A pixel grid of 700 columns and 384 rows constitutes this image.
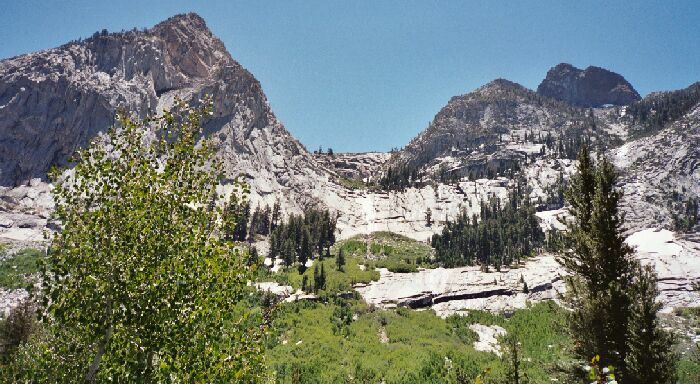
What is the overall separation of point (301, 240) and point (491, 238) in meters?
54.1

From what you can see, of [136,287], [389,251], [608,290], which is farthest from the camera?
[389,251]

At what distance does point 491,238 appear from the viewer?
11550cm

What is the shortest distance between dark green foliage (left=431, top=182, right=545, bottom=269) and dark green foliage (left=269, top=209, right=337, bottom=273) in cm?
2779

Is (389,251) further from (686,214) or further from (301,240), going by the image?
(686,214)

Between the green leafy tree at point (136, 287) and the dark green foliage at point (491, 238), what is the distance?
86.6 meters

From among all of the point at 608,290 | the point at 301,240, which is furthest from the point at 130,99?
the point at 608,290

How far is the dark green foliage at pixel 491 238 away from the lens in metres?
A: 103

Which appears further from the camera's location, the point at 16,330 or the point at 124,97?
the point at 124,97

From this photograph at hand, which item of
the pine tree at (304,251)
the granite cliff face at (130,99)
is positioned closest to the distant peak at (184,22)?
the granite cliff face at (130,99)

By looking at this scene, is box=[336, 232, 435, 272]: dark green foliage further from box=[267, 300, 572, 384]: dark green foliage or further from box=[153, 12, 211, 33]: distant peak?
box=[153, 12, 211, 33]: distant peak

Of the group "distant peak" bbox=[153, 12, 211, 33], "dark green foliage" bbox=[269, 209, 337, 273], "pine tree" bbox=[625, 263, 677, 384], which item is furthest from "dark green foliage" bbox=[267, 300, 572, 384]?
"distant peak" bbox=[153, 12, 211, 33]

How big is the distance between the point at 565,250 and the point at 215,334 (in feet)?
51.6

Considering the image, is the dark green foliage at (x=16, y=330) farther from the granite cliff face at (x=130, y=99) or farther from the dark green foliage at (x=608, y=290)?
the granite cliff face at (x=130, y=99)

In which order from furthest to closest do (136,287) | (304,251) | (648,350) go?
1. (304,251)
2. (648,350)
3. (136,287)
